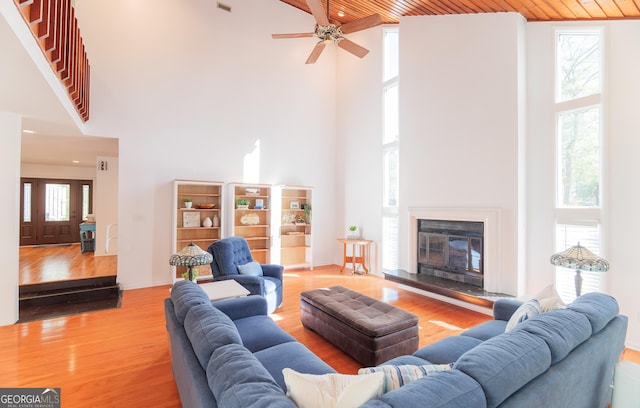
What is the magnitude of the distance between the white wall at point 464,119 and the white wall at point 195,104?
2615mm

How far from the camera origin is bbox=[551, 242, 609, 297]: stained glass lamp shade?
9.17 ft

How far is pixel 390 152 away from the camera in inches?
256

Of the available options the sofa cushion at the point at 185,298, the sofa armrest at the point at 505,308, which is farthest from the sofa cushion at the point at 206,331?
the sofa armrest at the point at 505,308

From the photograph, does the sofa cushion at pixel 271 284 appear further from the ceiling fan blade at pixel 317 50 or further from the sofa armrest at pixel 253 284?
the ceiling fan blade at pixel 317 50

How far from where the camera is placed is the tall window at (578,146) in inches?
146

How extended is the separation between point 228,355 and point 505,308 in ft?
8.74

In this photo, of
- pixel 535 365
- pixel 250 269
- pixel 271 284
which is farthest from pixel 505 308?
pixel 250 269

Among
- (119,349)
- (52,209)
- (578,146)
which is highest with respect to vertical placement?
(578,146)

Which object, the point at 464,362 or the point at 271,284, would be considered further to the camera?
the point at 271,284

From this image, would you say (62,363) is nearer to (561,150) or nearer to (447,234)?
(447,234)

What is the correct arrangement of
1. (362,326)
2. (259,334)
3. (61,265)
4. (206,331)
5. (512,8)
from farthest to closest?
(61,265), (512,8), (362,326), (259,334), (206,331)

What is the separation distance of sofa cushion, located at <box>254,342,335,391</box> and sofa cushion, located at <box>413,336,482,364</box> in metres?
0.72

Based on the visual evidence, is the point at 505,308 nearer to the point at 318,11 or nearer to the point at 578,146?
the point at 578,146

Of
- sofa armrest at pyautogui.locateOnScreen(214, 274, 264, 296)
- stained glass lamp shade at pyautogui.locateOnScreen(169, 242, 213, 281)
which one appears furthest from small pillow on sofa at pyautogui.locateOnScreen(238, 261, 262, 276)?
stained glass lamp shade at pyautogui.locateOnScreen(169, 242, 213, 281)
